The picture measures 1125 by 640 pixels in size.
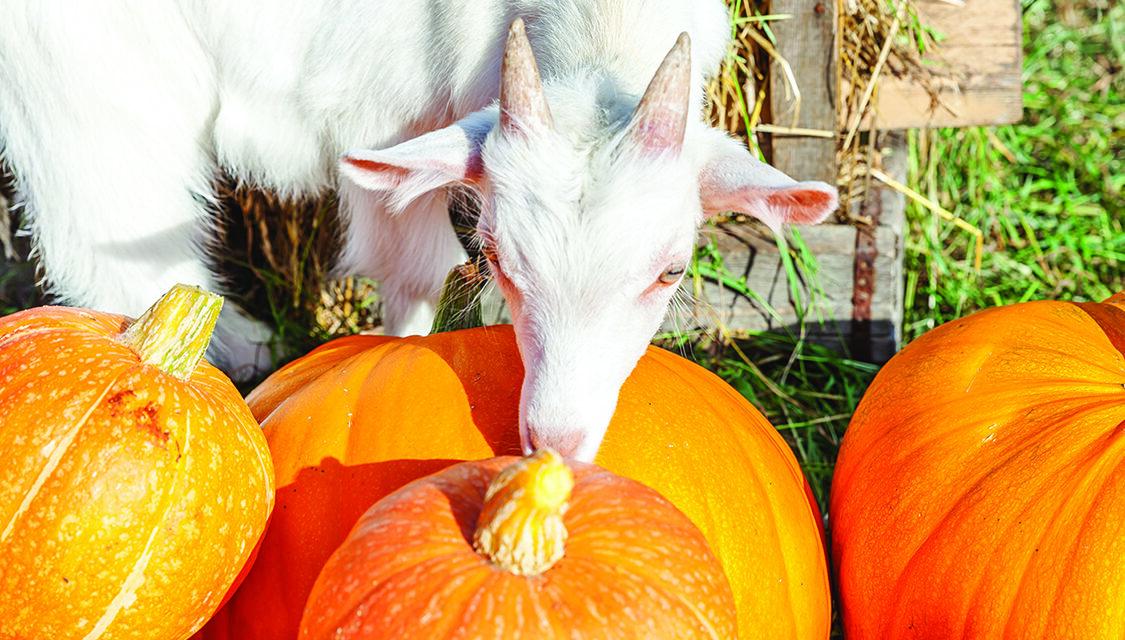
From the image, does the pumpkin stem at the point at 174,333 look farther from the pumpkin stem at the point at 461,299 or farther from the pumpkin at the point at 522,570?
the pumpkin stem at the point at 461,299

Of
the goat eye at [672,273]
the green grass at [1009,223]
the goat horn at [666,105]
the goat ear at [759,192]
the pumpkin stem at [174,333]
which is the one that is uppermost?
the goat horn at [666,105]

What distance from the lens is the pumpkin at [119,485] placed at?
4.51 feet

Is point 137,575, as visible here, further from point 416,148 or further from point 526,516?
point 416,148

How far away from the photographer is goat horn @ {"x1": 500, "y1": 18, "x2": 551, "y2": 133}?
167cm

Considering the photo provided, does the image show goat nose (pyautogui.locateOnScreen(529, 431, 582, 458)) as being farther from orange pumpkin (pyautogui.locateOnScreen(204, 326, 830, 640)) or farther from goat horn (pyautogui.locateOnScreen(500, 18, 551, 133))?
goat horn (pyautogui.locateOnScreen(500, 18, 551, 133))

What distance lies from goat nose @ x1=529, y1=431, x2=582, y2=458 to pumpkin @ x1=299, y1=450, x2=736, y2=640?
0.79 ft

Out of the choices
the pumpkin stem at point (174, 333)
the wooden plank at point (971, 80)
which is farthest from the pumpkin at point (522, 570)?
the wooden plank at point (971, 80)

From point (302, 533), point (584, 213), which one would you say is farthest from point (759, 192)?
point (302, 533)

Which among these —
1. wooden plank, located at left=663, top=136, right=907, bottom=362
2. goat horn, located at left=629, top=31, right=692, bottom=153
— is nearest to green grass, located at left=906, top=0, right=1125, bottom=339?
wooden plank, located at left=663, top=136, right=907, bottom=362

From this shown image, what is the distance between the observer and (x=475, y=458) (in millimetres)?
1646

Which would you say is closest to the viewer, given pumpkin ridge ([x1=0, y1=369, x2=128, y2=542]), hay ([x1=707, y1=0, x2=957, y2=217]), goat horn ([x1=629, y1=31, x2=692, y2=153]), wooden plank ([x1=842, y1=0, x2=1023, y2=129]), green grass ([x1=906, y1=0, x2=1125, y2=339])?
pumpkin ridge ([x1=0, y1=369, x2=128, y2=542])

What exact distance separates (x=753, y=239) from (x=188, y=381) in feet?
6.58

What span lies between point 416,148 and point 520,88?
0.28 metres

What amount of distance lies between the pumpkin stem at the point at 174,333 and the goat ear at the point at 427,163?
1.50 ft
